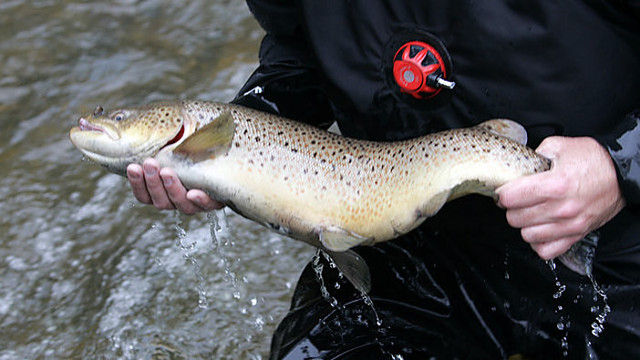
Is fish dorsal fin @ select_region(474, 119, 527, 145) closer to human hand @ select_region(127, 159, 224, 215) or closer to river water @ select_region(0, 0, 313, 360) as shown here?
human hand @ select_region(127, 159, 224, 215)

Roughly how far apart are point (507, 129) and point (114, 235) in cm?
226

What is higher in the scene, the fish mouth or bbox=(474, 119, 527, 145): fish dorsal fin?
bbox=(474, 119, 527, 145): fish dorsal fin

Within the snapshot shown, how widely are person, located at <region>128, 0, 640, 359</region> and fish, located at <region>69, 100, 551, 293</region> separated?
0.08 m

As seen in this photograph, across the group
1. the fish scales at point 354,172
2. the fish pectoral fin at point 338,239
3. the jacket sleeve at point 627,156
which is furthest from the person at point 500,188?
the fish pectoral fin at point 338,239

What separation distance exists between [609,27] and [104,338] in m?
2.20

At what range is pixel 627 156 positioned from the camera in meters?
1.74

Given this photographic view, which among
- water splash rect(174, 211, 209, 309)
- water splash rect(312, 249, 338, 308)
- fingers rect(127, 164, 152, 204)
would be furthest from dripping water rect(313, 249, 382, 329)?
water splash rect(174, 211, 209, 309)

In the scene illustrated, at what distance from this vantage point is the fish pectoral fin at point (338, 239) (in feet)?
6.30

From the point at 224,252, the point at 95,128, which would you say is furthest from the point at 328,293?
the point at 224,252

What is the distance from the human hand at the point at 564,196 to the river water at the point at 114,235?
129cm

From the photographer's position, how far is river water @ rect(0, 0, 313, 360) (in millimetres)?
2996

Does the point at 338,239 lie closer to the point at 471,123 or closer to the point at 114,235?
the point at 471,123

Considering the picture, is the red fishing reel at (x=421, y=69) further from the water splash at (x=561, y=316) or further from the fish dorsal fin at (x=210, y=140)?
the water splash at (x=561, y=316)

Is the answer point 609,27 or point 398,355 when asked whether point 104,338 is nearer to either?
point 398,355
